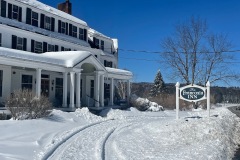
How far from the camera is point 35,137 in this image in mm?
12352

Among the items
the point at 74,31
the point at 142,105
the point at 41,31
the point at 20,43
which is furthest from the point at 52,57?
the point at 142,105

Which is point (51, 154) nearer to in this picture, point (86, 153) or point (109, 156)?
point (86, 153)

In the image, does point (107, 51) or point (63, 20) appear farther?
point (107, 51)

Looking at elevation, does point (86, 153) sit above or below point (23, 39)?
below

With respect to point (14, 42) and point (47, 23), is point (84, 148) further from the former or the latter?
point (47, 23)

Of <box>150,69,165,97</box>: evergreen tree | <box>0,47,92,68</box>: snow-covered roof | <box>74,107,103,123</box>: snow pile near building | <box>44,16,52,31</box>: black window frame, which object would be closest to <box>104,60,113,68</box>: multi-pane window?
<box>44,16,52,31</box>: black window frame

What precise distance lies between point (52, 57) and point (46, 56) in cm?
57

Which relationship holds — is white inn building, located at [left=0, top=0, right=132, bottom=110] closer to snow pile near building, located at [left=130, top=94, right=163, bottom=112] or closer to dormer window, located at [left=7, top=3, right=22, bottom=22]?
dormer window, located at [left=7, top=3, right=22, bottom=22]

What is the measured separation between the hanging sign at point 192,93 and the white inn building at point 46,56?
8725mm

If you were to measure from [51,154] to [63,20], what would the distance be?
22540 mm

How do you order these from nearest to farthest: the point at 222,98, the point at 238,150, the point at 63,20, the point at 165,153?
the point at 165,153, the point at 238,150, the point at 63,20, the point at 222,98

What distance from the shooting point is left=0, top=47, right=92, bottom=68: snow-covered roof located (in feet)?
66.9

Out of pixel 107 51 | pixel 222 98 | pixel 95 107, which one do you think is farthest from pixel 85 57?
pixel 222 98

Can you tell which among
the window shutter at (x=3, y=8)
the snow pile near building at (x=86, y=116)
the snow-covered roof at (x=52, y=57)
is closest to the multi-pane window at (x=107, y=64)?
the snow-covered roof at (x=52, y=57)
